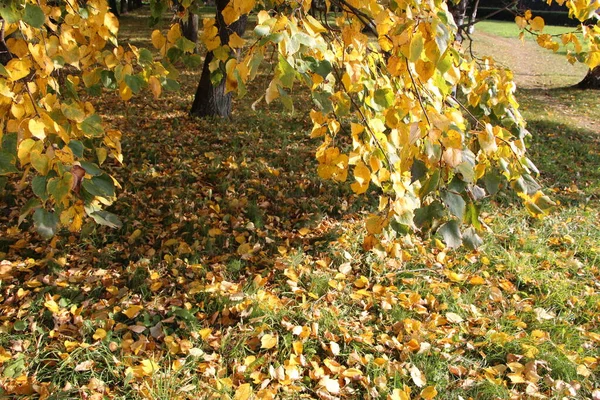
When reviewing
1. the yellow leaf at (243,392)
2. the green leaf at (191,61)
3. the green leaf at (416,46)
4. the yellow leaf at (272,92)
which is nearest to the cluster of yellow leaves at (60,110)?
the green leaf at (191,61)

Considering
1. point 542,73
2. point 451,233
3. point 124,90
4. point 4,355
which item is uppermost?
point 124,90

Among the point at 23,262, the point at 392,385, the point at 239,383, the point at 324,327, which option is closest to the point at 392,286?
the point at 324,327

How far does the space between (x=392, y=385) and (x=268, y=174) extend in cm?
274

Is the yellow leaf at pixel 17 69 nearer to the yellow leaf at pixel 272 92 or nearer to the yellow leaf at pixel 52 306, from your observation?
the yellow leaf at pixel 272 92

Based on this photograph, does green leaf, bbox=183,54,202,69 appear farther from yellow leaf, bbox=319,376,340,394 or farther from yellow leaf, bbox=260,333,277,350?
yellow leaf, bbox=319,376,340,394

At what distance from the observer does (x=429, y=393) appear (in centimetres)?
215

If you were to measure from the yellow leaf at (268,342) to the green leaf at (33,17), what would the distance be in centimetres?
175

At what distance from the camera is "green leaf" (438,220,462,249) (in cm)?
127

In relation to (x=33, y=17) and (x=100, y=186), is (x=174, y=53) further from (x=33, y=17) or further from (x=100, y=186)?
(x=100, y=186)

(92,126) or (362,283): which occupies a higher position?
(92,126)

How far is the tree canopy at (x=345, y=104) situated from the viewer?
3.97ft

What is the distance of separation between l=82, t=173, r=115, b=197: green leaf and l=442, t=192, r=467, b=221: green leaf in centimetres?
98

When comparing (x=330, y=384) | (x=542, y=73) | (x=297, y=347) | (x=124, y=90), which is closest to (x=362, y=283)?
(x=297, y=347)

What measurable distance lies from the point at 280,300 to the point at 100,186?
5.44 ft
